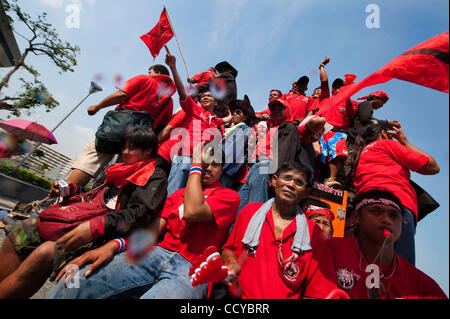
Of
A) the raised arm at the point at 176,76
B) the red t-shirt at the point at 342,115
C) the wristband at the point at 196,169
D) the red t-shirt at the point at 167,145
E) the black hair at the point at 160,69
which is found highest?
the red t-shirt at the point at 342,115

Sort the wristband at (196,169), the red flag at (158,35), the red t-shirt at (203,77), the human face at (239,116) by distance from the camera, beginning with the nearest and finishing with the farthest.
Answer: the wristband at (196,169), the red flag at (158,35), the human face at (239,116), the red t-shirt at (203,77)

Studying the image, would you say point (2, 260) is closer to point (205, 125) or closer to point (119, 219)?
point (119, 219)

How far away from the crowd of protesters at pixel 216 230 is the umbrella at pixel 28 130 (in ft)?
25.2

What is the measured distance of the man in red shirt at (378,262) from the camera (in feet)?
5.77

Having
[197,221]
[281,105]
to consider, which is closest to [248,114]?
[281,105]

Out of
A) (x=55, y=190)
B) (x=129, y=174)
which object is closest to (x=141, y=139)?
(x=129, y=174)

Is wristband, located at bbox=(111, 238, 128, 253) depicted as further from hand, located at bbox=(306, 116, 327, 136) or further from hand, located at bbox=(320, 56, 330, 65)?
hand, located at bbox=(320, 56, 330, 65)

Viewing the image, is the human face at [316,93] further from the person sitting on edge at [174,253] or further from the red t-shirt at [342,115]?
the person sitting on edge at [174,253]

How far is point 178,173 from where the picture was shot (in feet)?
9.11

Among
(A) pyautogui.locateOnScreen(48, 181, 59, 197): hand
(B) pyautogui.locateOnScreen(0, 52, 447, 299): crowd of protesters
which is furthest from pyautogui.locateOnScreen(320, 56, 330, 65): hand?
(A) pyautogui.locateOnScreen(48, 181, 59, 197): hand

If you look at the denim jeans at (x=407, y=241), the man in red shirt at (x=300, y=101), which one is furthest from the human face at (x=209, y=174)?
the man in red shirt at (x=300, y=101)

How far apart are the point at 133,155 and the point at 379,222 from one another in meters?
2.45

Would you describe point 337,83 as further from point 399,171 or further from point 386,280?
point 386,280
